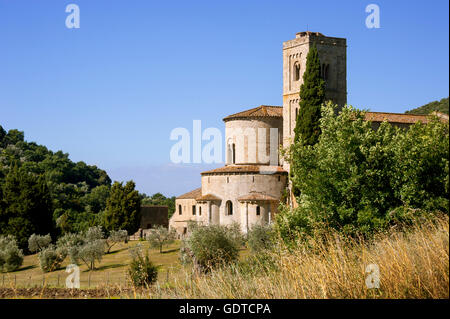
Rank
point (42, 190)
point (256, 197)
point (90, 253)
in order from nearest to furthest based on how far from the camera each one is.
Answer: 1. point (90, 253)
2. point (256, 197)
3. point (42, 190)

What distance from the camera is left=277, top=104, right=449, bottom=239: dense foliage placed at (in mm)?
15633

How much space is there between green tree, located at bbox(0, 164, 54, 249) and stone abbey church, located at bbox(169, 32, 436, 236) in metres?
15.4

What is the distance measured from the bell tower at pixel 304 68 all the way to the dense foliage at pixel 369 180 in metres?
→ 26.2

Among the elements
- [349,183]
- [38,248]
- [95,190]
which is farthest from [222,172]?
[95,190]

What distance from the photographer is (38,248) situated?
45312mm

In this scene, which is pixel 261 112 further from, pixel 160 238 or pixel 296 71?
pixel 160 238

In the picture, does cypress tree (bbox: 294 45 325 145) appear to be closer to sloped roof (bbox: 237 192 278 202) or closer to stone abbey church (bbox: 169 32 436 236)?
stone abbey church (bbox: 169 32 436 236)

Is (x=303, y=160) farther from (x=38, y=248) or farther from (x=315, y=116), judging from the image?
(x=38, y=248)

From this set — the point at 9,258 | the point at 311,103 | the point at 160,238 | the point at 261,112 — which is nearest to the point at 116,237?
the point at 160,238

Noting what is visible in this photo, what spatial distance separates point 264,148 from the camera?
1831 inches

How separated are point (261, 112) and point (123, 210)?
1849 cm

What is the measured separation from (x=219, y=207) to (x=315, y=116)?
1257cm

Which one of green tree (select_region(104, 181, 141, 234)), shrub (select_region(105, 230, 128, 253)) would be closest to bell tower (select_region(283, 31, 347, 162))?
shrub (select_region(105, 230, 128, 253))

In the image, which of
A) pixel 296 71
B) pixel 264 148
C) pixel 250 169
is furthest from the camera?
pixel 264 148
